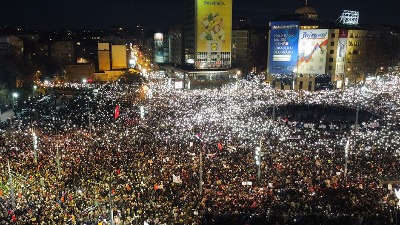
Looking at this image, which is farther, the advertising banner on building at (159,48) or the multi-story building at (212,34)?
the advertising banner on building at (159,48)

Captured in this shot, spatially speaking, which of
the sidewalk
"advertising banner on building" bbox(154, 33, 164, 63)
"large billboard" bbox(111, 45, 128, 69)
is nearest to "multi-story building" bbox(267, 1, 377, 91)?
"large billboard" bbox(111, 45, 128, 69)

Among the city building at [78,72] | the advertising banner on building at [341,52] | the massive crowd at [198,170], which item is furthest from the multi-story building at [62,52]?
the advertising banner on building at [341,52]

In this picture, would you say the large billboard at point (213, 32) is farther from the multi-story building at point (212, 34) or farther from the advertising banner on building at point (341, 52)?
the advertising banner on building at point (341, 52)

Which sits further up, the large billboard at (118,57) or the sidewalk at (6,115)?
the large billboard at (118,57)

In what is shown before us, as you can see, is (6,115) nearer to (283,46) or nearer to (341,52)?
(283,46)

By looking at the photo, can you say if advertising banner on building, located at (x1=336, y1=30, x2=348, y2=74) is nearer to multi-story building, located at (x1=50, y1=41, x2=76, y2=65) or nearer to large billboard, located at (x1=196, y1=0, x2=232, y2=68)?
large billboard, located at (x1=196, y1=0, x2=232, y2=68)

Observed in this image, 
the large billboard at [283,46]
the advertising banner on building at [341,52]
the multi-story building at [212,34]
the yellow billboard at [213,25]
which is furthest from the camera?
the multi-story building at [212,34]
